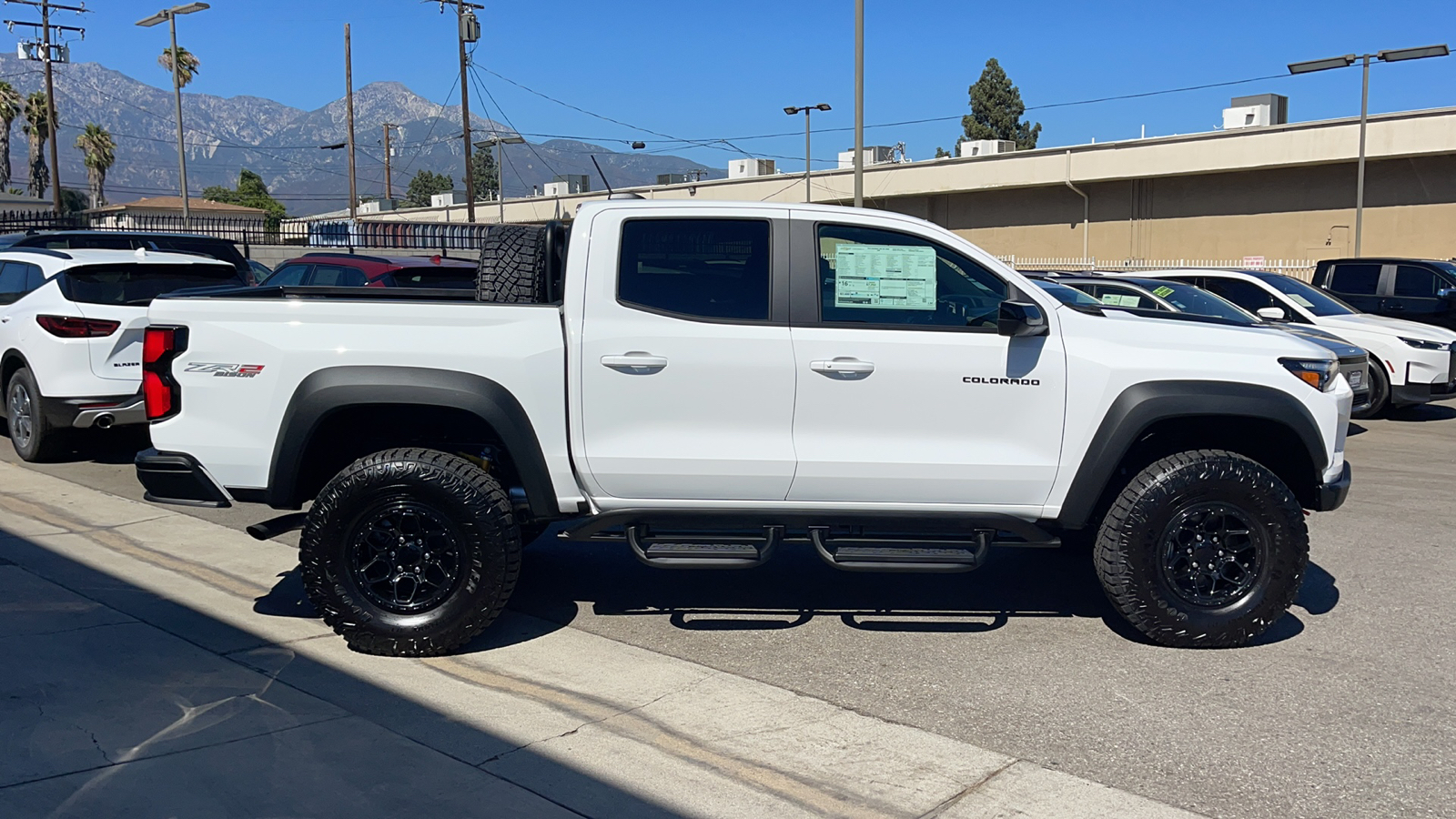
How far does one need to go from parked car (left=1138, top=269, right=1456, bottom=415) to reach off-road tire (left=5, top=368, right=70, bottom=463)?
39.0ft

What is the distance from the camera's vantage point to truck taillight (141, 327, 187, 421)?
540 cm

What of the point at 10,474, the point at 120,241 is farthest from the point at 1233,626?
the point at 120,241

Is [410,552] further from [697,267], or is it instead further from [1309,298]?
[1309,298]

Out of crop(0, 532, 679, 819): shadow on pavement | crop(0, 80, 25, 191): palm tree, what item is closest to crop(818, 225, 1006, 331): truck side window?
crop(0, 532, 679, 819): shadow on pavement

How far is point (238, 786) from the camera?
3.99 meters

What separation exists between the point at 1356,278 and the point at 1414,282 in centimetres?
70

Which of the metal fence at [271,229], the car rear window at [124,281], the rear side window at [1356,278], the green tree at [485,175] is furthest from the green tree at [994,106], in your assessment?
the green tree at [485,175]

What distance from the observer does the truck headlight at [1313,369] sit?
5445 mm

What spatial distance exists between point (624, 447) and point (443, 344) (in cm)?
92

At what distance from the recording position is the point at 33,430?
9805mm

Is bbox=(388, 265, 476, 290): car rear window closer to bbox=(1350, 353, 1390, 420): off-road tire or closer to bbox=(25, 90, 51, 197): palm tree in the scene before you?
bbox=(1350, 353, 1390, 420): off-road tire

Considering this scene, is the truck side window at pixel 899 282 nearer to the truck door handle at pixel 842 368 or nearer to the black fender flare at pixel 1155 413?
the truck door handle at pixel 842 368

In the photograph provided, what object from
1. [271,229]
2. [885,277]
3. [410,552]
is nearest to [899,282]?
[885,277]

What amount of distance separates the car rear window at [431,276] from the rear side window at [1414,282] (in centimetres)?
1252
